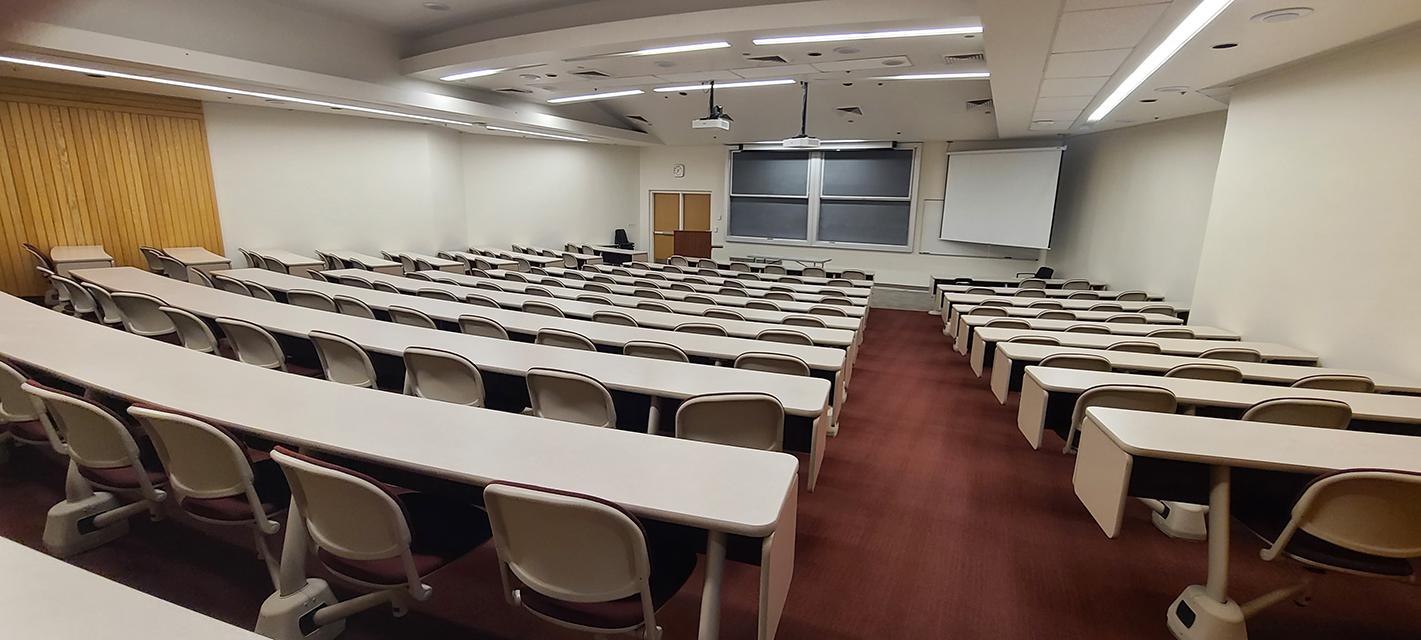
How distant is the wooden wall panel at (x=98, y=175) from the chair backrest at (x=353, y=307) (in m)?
5.45

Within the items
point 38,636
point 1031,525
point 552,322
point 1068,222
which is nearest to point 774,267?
point 1068,222

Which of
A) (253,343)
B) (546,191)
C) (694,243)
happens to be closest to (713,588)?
(253,343)

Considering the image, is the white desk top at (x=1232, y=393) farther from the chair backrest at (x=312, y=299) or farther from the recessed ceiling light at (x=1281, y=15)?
the chair backrest at (x=312, y=299)

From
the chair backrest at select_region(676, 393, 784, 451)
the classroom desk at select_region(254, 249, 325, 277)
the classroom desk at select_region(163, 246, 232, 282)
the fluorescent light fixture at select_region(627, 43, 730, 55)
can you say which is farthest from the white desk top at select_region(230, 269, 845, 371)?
the classroom desk at select_region(163, 246, 232, 282)

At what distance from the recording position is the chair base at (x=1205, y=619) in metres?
2.17

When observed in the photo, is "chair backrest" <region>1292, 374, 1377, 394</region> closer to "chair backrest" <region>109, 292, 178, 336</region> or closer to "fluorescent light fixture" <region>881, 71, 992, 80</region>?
"fluorescent light fixture" <region>881, 71, 992, 80</region>

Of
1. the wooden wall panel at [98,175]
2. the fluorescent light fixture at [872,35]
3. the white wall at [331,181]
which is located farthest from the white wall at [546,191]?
the fluorescent light fixture at [872,35]

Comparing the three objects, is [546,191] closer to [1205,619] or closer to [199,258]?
[199,258]

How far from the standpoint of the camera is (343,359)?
11.2 feet

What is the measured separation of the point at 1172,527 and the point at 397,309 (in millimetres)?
5227

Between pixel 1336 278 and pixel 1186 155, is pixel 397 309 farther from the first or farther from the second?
pixel 1186 155

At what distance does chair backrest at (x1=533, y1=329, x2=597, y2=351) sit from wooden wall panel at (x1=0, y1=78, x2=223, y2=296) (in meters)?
7.62

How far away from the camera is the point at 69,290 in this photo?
5.52m

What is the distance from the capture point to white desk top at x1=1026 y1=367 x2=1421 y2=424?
292 cm
